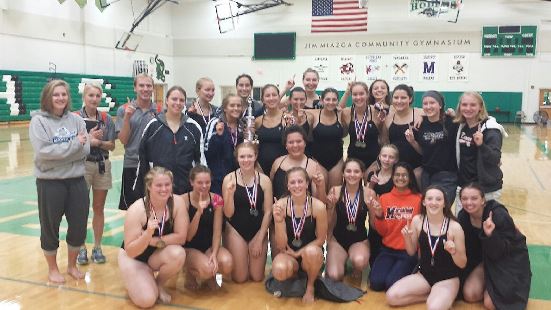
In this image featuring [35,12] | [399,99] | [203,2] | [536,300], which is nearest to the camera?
[536,300]

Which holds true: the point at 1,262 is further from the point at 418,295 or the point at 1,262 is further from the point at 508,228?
the point at 508,228

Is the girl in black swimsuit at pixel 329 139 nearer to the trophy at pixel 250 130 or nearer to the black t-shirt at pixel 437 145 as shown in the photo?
the trophy at pixel 250 130

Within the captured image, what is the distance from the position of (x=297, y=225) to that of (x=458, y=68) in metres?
22.2

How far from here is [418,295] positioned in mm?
3914

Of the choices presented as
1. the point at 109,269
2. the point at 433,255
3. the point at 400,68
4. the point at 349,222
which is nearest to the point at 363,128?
the point at 349,222

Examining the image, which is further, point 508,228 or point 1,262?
point 1,262

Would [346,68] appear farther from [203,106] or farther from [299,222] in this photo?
[299,222]

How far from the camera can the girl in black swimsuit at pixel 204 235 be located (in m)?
4.12

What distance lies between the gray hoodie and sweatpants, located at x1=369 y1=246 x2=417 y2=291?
268 cm

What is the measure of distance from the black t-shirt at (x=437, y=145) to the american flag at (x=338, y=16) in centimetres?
1924

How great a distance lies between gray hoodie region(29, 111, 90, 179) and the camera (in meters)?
4.03

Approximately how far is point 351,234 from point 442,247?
966mm

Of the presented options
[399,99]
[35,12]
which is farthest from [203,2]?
[399,99]

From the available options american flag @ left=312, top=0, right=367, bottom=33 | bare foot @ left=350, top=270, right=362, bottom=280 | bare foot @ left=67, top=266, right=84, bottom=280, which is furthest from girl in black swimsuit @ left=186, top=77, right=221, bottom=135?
american flag @ left=312, top=0, right=367, bottom=33
